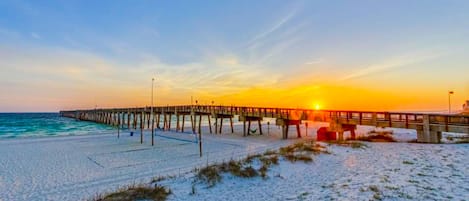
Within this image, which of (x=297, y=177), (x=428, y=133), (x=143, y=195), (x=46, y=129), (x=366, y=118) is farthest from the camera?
(x=46, y=129)

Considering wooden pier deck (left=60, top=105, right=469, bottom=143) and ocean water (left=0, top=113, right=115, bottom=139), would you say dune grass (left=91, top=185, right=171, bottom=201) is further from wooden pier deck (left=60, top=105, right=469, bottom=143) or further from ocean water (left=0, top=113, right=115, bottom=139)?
ocean water (left=0, top=113, right=115, bottom=139)

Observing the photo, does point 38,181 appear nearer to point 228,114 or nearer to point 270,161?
point 270,161

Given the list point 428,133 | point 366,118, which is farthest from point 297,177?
point 366,118

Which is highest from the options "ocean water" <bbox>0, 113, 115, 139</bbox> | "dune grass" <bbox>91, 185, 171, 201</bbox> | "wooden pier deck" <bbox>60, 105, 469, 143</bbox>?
"wooden pier deck" <bbox>60, 105, 469, 143</bbox>

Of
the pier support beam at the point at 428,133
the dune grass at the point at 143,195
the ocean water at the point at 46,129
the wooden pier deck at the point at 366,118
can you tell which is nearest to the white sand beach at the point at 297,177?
the dune grass at the point at 143,195

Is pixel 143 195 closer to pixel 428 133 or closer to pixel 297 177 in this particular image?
pixel 297 177

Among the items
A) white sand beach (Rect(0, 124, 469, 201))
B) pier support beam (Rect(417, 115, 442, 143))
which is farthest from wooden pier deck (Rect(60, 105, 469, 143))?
white sand beach (Rect(0, 124, 469, 201))

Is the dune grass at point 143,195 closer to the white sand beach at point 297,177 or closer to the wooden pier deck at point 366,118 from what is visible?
the white sand beach at point 297,177

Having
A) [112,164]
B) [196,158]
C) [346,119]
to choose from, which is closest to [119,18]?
[112,164]

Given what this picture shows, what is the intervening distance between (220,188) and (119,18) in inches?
552

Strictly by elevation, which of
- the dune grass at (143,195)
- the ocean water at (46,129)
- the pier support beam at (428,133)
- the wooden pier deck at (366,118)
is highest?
the wooden pier deck at (366,118)

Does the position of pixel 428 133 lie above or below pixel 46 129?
above

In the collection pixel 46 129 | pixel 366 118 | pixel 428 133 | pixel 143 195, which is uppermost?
pixel 366 118

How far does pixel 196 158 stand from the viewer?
17406mm
